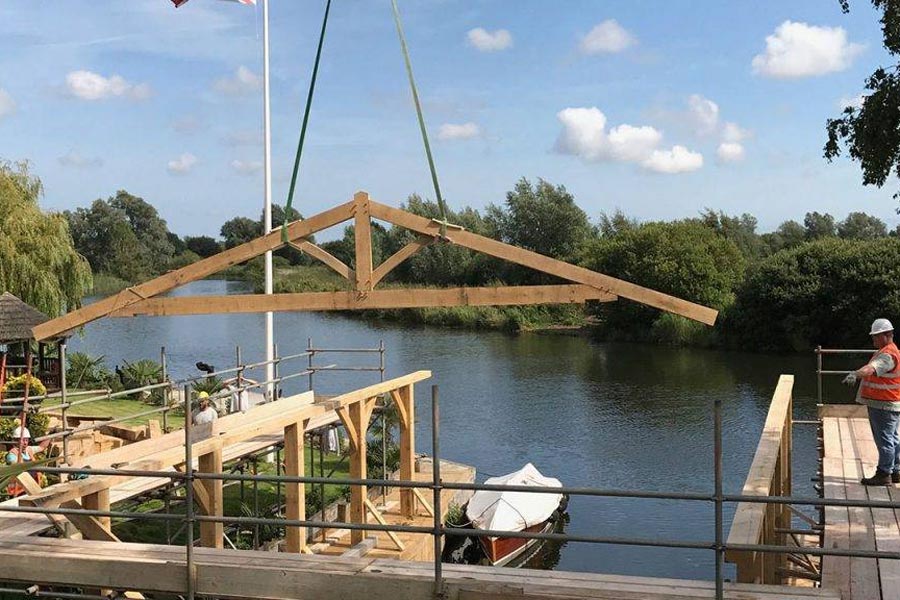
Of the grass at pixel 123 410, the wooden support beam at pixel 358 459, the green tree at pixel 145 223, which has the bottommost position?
the grass at pixel 123 410

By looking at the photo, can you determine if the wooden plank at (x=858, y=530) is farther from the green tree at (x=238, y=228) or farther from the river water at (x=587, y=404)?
the green tree at (x=238, y=228)

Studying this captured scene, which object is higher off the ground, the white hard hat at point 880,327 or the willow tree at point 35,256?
the willow tree at point 35,256

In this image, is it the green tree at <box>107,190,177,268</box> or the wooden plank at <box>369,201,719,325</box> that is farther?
the green tree at <box>107,190,177,268</box>

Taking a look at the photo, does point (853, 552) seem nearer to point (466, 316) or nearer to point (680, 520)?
point (680, 520)

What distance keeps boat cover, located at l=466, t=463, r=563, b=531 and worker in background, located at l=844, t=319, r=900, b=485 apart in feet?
32.8

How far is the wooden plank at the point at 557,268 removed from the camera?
5.00 metres

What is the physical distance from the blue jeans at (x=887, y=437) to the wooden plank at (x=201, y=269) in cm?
460

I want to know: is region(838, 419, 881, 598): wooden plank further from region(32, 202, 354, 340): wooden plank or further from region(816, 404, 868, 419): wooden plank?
region(32, 202, 354, 340): wooden plank

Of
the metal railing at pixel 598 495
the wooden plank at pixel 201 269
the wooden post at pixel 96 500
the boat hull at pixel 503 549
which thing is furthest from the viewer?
the boat hull at pixel 503 549

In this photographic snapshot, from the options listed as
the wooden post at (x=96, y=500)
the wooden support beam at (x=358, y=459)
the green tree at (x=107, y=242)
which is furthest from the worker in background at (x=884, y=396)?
the green tree at (x=107, y=242)

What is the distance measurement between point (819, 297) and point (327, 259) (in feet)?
120

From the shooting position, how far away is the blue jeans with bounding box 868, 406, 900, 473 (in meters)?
7.38

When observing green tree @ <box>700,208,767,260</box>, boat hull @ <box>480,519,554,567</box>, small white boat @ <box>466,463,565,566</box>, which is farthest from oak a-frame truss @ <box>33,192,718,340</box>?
green tree @ <box>700,208,767,260</box>

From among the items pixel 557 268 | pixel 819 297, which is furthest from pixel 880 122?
pixel 819 297
